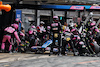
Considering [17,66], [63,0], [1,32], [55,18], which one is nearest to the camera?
[17,66]

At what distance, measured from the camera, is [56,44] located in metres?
10.1

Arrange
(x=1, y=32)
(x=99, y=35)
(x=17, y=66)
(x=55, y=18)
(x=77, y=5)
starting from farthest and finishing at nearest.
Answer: (x=77, y=5) < (x=1, y=32) < (x=99, y=35) < (x=55, y=18) < (x=17, y=66)

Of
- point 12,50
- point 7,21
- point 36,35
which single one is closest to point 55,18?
point 36,35

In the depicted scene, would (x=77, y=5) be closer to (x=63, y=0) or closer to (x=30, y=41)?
(x=63, y=0)

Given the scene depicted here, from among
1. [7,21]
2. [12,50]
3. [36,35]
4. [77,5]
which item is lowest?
[12,50]

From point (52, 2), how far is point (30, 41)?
193 inches

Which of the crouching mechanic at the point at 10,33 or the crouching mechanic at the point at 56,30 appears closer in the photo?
the crouching mechanic at the point at 56,30

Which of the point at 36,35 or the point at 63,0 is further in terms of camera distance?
the point at 63,0

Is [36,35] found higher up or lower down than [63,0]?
lower down

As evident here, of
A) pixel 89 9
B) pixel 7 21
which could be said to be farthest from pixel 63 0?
pixel 7 21

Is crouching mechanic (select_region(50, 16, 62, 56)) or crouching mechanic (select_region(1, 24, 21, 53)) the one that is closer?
crouching mechanic (select_region(50, 16, 62, 56))

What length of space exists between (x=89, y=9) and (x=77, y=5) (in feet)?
4.26

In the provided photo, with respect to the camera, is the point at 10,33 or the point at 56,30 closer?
the point at 56,30

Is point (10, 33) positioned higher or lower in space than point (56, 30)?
lower
